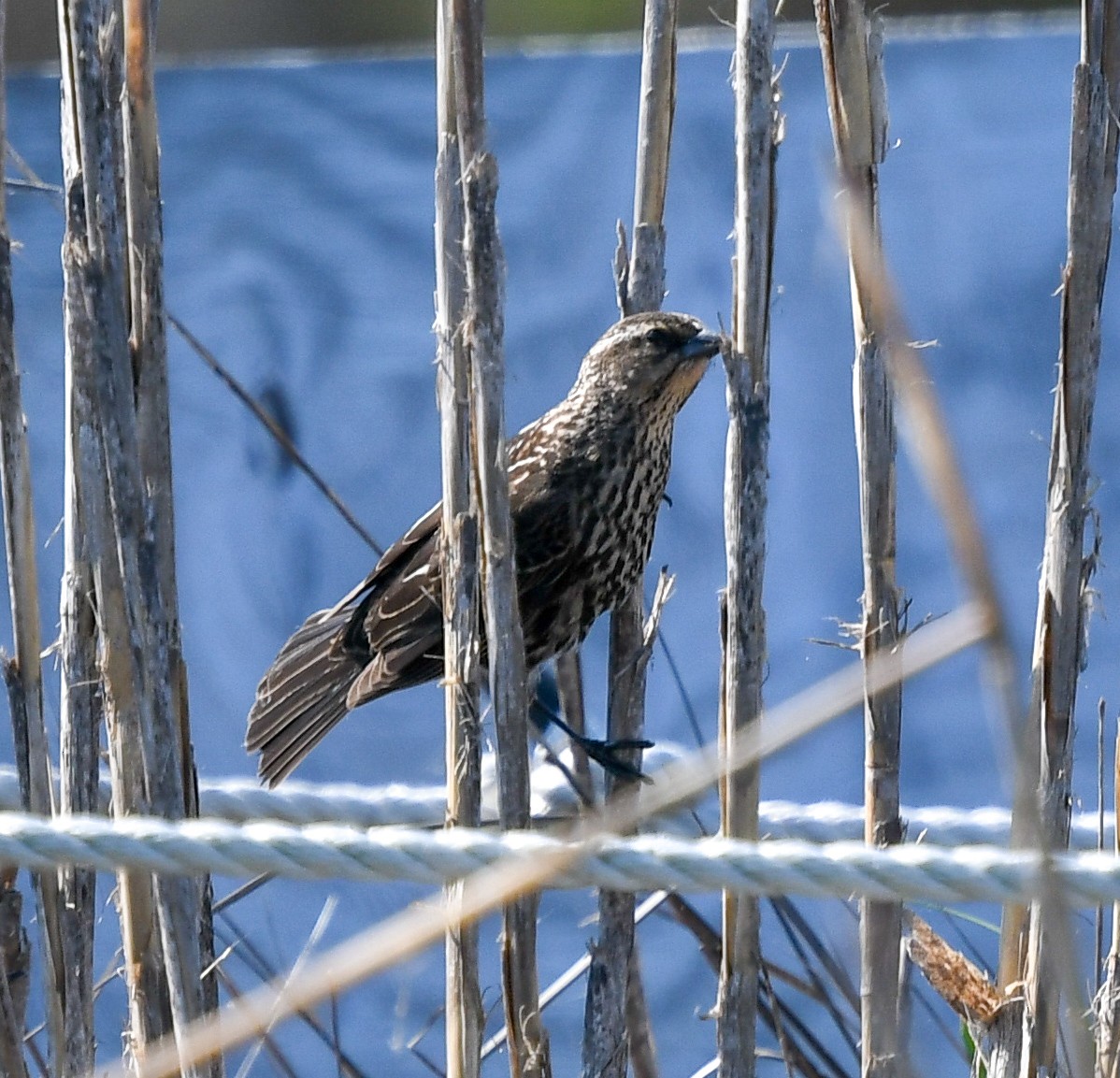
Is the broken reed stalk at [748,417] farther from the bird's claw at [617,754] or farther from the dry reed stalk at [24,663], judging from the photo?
the dry reed stalk at [24,663]

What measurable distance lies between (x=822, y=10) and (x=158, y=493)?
68 cm

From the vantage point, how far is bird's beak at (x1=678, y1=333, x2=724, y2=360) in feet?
7.23

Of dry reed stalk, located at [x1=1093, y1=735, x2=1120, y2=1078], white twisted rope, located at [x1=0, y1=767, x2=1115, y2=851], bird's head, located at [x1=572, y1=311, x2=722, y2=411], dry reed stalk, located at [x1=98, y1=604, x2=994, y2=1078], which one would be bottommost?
dry reed stalk, located at [x1=1093, y1=735, x2=1120, y2=1078]

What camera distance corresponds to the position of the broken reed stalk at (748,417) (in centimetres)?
138

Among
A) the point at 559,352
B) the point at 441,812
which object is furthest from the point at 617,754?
the point at 559,352

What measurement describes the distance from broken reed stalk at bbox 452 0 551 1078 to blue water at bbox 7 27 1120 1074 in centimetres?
147

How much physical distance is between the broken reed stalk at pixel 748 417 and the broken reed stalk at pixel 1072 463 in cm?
24

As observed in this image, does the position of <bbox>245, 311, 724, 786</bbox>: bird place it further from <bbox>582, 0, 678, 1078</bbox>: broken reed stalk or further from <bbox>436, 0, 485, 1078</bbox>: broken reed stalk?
<bbox>436, 0, 485, 1078</bbox>: broken reed stalk

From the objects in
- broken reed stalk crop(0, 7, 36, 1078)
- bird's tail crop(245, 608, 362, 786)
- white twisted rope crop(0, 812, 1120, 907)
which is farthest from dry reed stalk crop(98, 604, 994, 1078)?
bird's tail crop(245, 608, 362, 786)

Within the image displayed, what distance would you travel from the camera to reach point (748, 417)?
1.42m

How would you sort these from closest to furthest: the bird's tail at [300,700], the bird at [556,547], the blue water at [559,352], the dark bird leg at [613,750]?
the dark bird leg at [613,750]
the bird at [556,547]
the bird's tail at [300,700]
the blue water at [559,352]

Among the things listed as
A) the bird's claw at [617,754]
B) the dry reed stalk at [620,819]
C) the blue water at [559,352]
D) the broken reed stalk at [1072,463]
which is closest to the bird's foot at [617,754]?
the bird's claw at [617,754]

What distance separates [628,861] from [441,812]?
2.77ft

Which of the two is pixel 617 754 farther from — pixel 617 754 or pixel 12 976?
pixel 12 976
